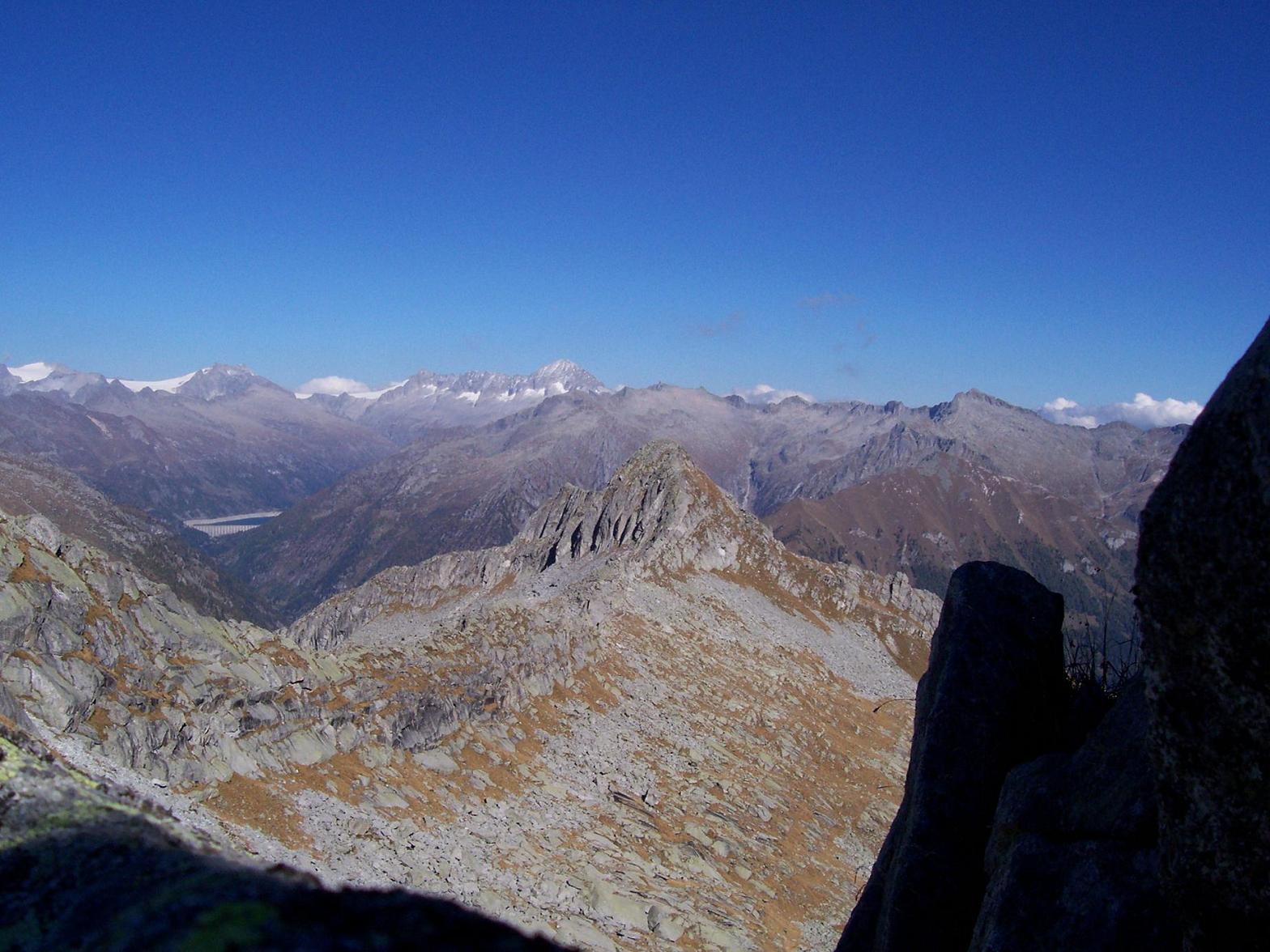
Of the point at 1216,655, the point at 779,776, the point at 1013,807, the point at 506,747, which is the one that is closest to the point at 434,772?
the point at 506,747

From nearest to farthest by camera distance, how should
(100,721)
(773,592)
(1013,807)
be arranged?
(1013,807)
(100,721)
(773,592)

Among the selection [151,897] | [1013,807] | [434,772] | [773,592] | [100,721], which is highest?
[1013,807]

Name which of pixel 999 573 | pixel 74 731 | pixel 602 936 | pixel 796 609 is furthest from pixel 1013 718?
pixel 796 609

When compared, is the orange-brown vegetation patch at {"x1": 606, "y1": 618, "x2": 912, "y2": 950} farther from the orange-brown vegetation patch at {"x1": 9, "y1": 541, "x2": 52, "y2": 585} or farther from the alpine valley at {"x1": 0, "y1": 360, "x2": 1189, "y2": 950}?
the orange-brown vegetation patch at {"x1": 9, "y1": 541, "x2": 52, "y2": 585}

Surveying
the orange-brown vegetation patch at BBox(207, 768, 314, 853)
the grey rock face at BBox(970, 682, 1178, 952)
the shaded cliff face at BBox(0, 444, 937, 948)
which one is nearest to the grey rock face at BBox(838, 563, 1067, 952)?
the grey rock face at BBox(970, 682, 1178, 952)

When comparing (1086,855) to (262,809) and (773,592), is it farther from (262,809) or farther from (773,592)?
(773,592)

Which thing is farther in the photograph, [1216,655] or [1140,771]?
[1140,771]

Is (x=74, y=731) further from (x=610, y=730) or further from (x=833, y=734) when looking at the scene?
(x=833, y=734)
